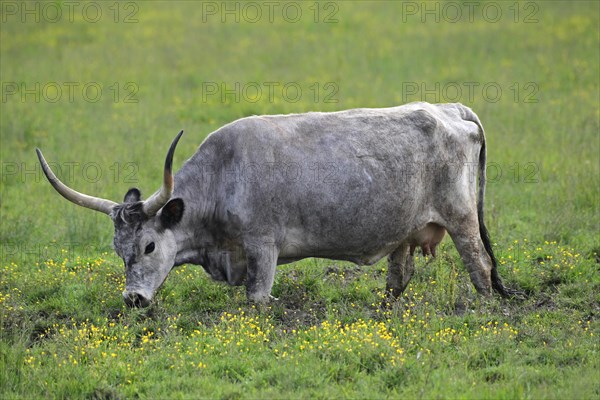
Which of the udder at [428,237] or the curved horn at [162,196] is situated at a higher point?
the curved horn at [162,196]

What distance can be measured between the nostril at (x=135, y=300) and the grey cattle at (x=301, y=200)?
0.05 ft

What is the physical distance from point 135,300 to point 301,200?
6.30ft

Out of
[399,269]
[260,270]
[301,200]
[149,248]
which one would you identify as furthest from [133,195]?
[399,269]

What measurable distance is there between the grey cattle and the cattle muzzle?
0.5 inches

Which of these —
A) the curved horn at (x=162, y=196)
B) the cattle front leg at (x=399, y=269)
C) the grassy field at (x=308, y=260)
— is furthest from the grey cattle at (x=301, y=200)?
the grassy field at (x=308, y=260)

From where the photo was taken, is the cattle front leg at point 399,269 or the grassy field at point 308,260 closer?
the grassy field at point 308,260

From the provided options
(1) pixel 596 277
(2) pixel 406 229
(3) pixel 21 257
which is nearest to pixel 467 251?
(2) pixel 406 229

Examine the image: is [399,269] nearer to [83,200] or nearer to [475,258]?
[475,258]

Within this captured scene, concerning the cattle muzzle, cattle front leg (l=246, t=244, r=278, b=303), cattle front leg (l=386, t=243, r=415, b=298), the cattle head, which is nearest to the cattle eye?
the cattle head

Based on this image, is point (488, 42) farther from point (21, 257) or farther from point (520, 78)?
→ point (21, 257)

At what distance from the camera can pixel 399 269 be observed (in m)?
10.2

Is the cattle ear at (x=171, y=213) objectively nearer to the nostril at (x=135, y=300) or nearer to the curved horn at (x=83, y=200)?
the curved horn at (x=83, y=200)

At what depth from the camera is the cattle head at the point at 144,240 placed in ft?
29.2

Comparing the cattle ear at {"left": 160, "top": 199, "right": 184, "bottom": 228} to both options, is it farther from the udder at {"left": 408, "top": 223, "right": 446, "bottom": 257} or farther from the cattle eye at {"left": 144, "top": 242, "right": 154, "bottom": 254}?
the udder at {"left": 408, "top": 223, "right": 446, "bottom": 257}
